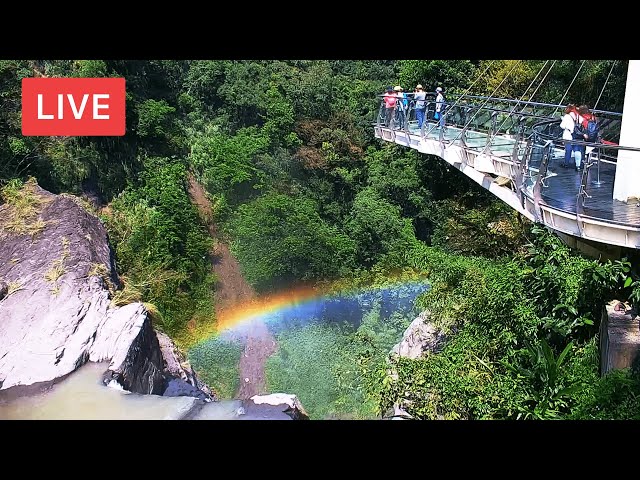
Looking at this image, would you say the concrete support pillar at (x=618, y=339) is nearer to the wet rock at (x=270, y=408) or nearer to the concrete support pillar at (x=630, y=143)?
the concrete support pillar at (x=630, y=143)

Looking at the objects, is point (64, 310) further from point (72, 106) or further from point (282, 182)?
Answer: point (282, 182)

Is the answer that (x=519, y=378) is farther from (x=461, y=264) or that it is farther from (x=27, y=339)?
(x=27, y=339)

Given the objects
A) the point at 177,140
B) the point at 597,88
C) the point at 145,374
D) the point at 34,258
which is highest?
the point at 597,88

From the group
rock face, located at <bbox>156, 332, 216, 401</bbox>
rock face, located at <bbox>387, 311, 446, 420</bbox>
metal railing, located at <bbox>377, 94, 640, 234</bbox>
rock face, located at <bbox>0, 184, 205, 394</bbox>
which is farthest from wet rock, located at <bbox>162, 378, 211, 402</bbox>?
metal railing, located at <bbox>377, 94, 640, 234</bbox>

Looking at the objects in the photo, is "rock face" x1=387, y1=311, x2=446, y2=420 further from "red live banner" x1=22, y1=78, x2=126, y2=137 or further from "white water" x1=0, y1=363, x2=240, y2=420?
"red live banner" x1=22, y1=78, x2=126, y2=137

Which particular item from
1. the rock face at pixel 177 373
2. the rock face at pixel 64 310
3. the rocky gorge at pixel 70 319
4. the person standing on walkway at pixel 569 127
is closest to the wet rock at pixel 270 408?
the rocky gorge at pixel 70 319
